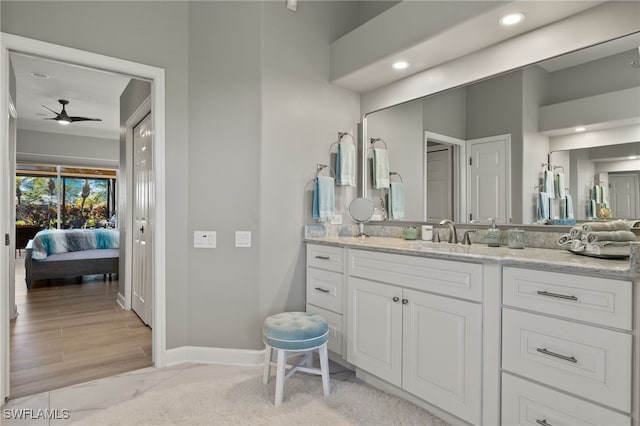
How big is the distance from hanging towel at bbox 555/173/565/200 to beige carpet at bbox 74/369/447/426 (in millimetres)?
1425

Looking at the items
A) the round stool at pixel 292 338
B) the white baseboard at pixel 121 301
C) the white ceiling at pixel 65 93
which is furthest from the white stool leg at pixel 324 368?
the white ceiling at pixel 65 93

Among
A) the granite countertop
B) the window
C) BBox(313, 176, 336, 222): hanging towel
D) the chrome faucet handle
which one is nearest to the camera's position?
the granite countertop

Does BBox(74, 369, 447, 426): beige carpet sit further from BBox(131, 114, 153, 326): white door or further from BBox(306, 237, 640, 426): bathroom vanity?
BBox(131, 114, 153, 326): white door

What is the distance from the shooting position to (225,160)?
265 cm

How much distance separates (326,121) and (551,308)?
211 centimetres

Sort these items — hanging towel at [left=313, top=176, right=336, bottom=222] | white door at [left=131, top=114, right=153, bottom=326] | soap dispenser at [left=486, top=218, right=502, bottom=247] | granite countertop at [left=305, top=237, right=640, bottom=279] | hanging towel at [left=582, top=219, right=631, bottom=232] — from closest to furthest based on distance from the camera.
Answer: granite countertop at [left=305, top=237, right=640, bottom=279] < hanging towel at [left=582, top=219, right=631, bottom=232] < soap dispenser at [left=486, top=218, right=502, bottom=247] < hanging towel at [left=313, top=176, right=336, bottom=222] < white door at [left=131, top=114, right=153, bottom=326]

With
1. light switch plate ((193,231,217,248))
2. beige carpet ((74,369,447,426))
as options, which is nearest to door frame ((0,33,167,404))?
light switch plate ((193,231,217,248))

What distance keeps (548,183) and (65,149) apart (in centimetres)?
868

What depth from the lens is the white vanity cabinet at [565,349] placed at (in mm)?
1300

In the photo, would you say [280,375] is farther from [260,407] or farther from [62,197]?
[62,197]

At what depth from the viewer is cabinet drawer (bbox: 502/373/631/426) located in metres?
1.34

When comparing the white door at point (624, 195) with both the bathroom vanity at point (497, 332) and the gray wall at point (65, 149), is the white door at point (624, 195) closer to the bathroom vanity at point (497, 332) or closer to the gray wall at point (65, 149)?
the bathroom vanity at point (497, 332)

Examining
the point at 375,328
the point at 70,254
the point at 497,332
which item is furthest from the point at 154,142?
the point at 70,254

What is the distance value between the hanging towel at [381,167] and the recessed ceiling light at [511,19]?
1.23 metres
